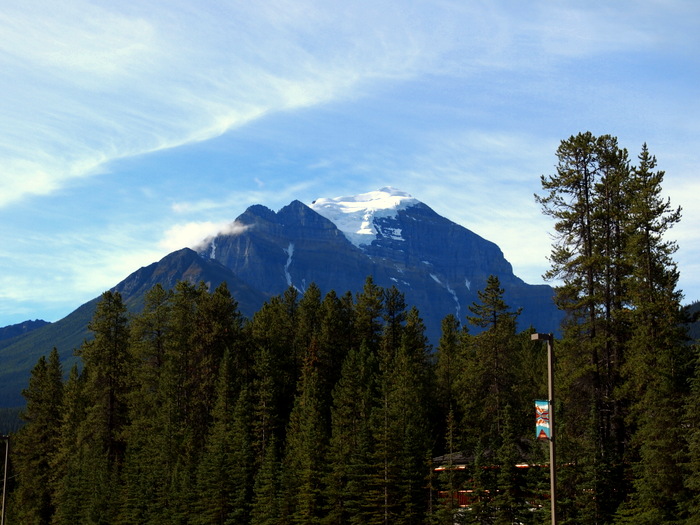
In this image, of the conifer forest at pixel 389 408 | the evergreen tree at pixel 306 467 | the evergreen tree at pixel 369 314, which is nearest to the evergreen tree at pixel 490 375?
the conifer forest at pixel 389 408

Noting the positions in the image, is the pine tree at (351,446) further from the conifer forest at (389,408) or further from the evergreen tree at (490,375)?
the evergreen tree at (490,375)

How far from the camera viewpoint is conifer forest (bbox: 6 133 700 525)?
4472 centimetres

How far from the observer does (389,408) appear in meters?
Answer: 65.1

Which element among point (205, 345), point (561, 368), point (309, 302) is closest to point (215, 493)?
point (205, 345)

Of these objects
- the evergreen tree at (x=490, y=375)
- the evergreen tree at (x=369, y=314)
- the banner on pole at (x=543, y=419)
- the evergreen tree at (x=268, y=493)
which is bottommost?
the evergreen tree at (x=268, y=493)

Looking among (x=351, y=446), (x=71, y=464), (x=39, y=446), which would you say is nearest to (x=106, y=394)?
(x=71, y=464)

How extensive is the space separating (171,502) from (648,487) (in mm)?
45779

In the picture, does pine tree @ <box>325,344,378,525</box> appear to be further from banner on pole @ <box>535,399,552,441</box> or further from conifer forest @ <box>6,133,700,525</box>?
banner on pole @ <box>535,399,552,441</box>

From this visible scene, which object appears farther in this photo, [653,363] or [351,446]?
[351,446]

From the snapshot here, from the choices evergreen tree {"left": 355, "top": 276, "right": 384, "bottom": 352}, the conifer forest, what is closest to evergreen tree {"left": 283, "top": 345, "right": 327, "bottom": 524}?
the conifer forest

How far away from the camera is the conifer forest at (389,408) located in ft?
147

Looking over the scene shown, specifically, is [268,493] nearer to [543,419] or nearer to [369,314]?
[369,314]

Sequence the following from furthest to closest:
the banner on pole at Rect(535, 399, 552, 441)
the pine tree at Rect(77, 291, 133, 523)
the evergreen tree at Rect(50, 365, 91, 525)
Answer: the pine tree at Rect(77, 291, 133, 523), the evergreen tree at Rect(50, 365, 91, 525), the banner on pole at Rect(535, 399, 552, 441)

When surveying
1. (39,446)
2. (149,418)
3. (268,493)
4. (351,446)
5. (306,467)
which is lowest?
(268,493)
